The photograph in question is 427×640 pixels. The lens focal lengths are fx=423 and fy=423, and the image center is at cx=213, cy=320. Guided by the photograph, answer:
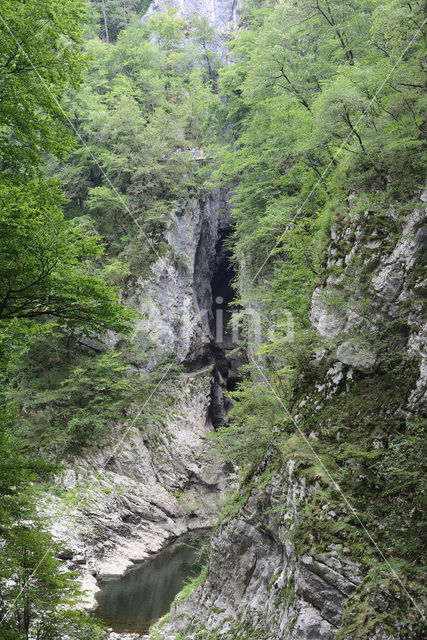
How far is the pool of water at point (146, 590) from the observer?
430 inches

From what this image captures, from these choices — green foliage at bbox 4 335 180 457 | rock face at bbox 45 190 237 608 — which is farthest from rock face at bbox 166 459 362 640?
green foliage at bbox 4 335 180 457

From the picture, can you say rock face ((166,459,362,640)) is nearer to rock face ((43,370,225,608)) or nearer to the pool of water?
the pool of water

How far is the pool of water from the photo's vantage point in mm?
10930

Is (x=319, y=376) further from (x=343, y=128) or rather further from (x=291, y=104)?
(x=291, y=104)

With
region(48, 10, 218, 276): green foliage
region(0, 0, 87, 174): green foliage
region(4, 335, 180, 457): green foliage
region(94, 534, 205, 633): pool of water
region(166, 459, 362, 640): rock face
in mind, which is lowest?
region(166, 459, 362, 640): rock face

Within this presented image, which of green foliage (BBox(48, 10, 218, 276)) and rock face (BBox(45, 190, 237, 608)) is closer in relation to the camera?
rock face (BBox(45, 190, 237, 608))

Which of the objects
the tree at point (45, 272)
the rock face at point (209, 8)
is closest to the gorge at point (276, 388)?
the tree at point (45, 272)

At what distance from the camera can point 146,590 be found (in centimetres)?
1272

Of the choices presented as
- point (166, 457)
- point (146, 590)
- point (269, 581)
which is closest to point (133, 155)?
point (166, 457)

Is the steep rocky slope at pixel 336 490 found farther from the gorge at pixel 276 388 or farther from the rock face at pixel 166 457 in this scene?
the rock face at pixel 166 457

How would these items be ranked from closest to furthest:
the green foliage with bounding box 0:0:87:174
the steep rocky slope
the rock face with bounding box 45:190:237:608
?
the steep rocky slope
the green foliage with bounding box 0:0:87:174
the rock face with bounding box 45:190:237:608

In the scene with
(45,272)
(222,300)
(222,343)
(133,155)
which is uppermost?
(133,155)

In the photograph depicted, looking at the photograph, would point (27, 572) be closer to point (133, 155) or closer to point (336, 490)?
point (336, 490)

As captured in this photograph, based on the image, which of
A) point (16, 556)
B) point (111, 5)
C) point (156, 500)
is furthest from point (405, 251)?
point (111, 5)
